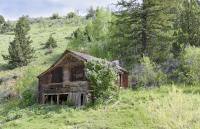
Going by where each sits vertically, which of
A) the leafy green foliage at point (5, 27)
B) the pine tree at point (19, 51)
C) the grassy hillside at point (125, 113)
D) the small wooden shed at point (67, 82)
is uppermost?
the leafy green foliage at point (5, 27)

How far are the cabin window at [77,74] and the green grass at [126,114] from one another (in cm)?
522

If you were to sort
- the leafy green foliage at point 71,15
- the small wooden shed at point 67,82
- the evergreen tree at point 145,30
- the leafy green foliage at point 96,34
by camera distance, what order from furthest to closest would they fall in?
the leafy green foliage at point 71,15 < the leafy green foliage at point 96,34 < the evergreen tree at point 145,30 < the small wooden shed at point 67,82

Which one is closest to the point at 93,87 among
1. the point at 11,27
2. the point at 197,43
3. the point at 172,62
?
the point at 172,62

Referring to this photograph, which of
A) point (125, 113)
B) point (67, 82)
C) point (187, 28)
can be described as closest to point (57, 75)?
point (67, 82)

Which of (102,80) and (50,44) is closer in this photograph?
(102,80)

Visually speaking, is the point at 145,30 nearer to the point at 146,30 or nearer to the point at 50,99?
the point at 146,30

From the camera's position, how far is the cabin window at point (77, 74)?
175 ft

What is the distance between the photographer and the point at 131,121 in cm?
3962

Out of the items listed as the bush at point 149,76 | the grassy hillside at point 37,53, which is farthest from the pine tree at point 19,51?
the bush at point 149,76

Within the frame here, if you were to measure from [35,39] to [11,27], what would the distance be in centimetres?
3419

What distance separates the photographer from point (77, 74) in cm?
5384

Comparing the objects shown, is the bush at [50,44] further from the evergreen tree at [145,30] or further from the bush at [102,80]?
the bush at [102,80]

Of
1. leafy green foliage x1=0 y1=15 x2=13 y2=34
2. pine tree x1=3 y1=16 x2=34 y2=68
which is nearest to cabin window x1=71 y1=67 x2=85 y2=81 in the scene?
pine tree x1=3 y1=16 x2=34 y2=68

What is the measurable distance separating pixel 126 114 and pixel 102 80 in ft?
25.1
